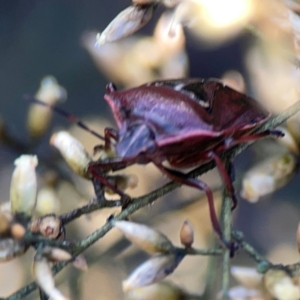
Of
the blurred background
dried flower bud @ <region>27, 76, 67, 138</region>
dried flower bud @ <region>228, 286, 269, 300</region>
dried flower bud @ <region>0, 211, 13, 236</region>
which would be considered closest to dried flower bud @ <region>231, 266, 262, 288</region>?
dried flower bud @ <region>228, 286, 269, 300</region>

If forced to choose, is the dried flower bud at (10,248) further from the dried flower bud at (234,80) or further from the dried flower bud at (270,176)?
the dried flower bud at (234,80)

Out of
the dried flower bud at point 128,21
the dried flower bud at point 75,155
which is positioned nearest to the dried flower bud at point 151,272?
the dried flower bud at point 75,155

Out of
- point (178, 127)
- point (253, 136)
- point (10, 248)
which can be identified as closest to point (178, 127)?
point (178, 127)

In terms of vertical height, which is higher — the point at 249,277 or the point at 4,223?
the point at 4,223

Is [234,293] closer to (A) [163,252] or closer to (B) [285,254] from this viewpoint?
(A) [163,252]

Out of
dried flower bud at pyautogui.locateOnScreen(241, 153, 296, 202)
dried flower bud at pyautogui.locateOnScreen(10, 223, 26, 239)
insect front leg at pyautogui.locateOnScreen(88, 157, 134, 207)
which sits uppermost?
dried flower bud at pyautogui.locateOnScreen(10, 223, 26, 239)

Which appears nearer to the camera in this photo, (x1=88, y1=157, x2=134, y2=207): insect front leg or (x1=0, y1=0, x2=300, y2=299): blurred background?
(x1=88, y1=157, x2=134, y2=207): insect front leg

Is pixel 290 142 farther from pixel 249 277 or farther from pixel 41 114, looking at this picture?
pixel 41 114

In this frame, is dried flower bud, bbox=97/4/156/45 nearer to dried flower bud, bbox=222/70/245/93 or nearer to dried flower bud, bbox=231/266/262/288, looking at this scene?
dried flower bud, bbox=222/70/245/93
